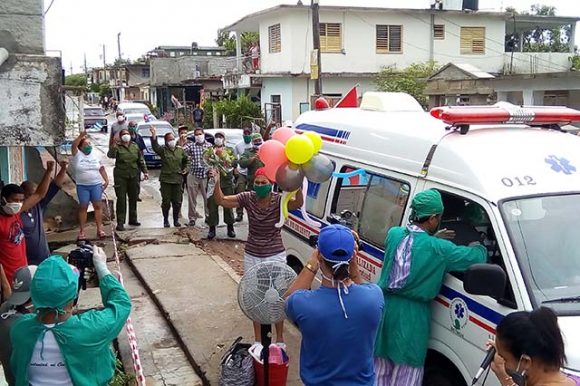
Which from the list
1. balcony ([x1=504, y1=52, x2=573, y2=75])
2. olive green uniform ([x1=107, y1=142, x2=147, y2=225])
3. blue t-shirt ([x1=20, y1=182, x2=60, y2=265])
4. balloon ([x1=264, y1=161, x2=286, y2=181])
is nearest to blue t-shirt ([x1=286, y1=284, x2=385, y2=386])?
balloon ([x1=264, y1=161, x2=286, y2=181])

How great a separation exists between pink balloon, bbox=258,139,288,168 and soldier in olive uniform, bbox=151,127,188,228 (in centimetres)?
616

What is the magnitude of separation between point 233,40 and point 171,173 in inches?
1906

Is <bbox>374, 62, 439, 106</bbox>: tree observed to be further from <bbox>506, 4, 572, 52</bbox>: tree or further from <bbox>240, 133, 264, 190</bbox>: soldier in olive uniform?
<bbox>240, 133, 264, 190</bbox>: soldier in olive uniform

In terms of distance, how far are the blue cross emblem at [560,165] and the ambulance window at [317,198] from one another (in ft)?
7.57

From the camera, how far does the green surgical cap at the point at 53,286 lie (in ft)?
9.29

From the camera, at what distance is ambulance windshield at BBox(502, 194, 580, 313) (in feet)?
11.7

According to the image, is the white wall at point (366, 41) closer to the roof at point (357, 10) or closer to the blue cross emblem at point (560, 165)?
the roof at point (357, 10)

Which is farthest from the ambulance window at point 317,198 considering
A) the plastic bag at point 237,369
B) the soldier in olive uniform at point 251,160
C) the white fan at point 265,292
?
the soldier in olive uniform at point 251,160

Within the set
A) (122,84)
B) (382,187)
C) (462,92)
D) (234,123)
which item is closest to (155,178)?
(462,92)

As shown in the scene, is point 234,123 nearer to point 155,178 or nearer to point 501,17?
point 155,178

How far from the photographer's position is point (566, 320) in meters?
3.39

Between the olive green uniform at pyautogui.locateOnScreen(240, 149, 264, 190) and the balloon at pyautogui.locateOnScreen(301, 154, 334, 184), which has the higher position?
the balloon at pyautogui.locateOnScreen(301, 154, 334, 184)

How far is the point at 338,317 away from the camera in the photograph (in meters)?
3.08

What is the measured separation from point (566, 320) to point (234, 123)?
1102 inches
